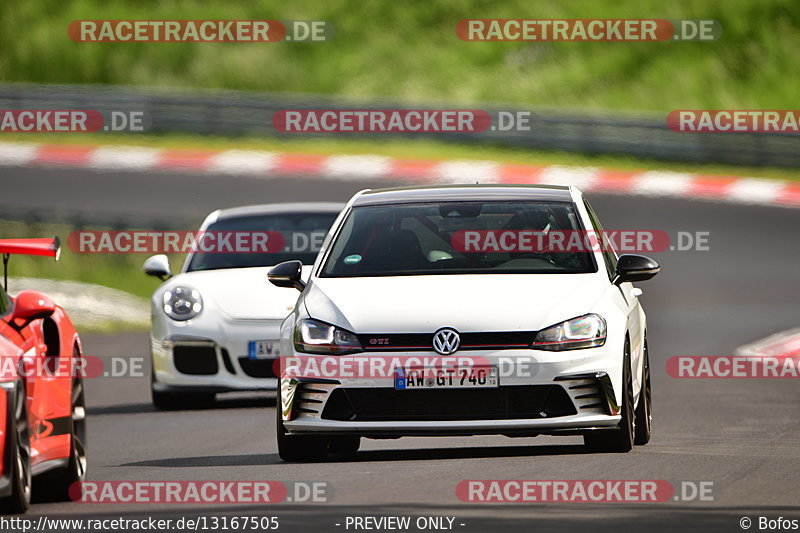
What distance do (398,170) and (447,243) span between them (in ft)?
55.8

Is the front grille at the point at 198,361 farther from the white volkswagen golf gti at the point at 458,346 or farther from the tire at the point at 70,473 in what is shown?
the tire at the point at 70,473

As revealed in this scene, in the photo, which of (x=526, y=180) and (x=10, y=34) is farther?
(x=10, y=34)

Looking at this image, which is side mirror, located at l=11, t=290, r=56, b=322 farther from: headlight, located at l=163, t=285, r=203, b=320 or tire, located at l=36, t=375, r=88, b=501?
headlight, located at l=163, t=285, r=203, b=320

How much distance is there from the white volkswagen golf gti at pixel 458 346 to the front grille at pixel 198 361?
3177mm

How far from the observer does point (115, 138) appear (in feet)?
101

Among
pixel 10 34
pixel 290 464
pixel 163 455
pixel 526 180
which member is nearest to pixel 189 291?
pixel 163 455

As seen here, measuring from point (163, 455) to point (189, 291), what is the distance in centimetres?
307

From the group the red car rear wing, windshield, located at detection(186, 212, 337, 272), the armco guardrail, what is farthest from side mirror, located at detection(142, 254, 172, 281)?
the armco guardrail

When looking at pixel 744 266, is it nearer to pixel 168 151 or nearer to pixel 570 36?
pixel 168 151

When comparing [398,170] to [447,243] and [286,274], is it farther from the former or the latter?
[286,274]

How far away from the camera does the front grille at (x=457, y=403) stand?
933cm

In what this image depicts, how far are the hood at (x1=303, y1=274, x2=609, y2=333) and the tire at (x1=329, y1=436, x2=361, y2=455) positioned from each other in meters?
0.93

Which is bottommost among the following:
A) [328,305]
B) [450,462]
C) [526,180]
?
[450,462]

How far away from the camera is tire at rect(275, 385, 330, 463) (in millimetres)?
9815
